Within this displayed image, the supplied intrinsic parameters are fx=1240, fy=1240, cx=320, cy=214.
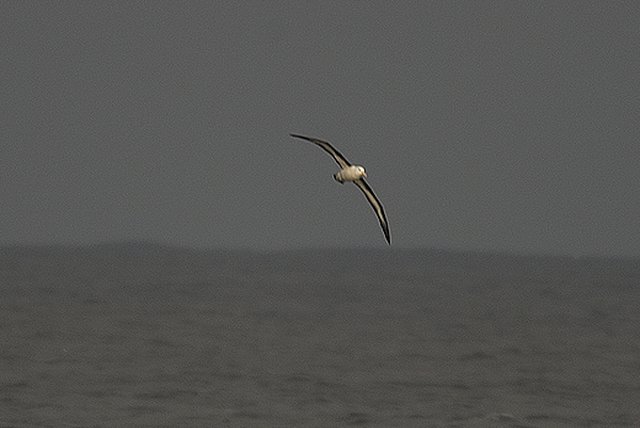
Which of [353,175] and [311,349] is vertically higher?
[353,175]

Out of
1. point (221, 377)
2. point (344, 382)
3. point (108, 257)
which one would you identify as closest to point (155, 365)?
point (221, 377)

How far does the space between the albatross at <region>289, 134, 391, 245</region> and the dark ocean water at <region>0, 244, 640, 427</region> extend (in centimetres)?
457

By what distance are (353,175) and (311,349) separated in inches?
437

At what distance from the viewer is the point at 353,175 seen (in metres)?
9.29

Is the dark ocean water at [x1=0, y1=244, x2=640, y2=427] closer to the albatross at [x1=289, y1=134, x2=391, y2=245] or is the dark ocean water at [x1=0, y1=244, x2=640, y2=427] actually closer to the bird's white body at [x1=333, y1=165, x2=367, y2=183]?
the albatross at [x1=289, y1=134, x2=391, y2=245]

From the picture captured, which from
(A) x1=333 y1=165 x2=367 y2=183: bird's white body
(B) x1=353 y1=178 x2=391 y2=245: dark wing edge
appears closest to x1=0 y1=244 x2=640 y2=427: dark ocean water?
(B) x1=353 y1=178 x2=391 y2=245: dark wing edge

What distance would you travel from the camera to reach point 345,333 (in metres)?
22.5

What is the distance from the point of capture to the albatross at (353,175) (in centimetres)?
875

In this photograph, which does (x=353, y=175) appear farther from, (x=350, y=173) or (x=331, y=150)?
(x=331, y=150)

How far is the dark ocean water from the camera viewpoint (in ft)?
48.9

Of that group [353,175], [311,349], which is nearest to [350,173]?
[353,175]

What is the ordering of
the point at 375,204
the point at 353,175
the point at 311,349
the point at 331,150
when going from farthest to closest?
1. the point at 311,349
2. the point at 375,204
3. the point at 353,175
4. the point at 331,150

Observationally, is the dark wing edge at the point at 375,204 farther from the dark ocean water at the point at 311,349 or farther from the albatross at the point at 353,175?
the dark ocean water at the point at 311,349

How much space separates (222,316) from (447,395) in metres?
9.30
